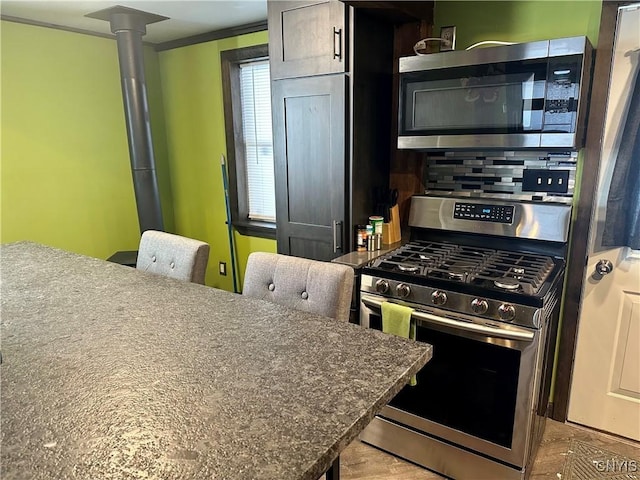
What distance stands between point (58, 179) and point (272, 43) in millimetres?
1935

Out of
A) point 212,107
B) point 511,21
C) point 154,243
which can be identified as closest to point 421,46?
Answer: point 511,21

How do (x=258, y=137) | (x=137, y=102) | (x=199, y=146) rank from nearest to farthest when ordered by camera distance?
(x=137, y=102), (x=258, y=137), (x=199, y=146)

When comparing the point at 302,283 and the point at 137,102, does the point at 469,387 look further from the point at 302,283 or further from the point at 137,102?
the point at 137,102

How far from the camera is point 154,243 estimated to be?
184 cm

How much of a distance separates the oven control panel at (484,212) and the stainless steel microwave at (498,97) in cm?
38

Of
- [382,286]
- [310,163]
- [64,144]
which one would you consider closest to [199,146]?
[64,144]

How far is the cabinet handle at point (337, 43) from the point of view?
78.3 inches

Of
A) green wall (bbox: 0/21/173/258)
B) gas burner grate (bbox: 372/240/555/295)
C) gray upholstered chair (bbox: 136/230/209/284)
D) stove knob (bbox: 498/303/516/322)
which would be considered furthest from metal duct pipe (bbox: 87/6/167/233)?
stove knob (bbox: 498/303/516/322)

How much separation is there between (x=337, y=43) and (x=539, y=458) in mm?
2099

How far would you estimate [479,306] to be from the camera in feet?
5.45

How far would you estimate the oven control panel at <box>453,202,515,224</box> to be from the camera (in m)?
2.11

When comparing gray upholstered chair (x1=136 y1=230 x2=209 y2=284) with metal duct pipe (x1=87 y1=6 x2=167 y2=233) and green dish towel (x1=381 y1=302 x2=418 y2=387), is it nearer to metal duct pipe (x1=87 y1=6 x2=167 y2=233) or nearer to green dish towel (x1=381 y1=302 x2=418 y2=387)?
green dish towel (x1=381 y1=302 x2=418 y2=387)

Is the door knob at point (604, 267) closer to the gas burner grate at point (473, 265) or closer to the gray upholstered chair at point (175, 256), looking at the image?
the gas burner grate at point (473, 265)

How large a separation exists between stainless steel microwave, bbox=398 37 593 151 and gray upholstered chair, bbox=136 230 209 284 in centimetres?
107
